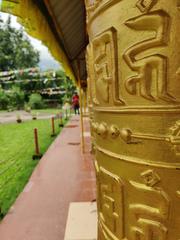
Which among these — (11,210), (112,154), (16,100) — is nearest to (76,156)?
(11,210)

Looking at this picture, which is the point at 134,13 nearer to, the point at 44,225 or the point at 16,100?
the point at 44,225

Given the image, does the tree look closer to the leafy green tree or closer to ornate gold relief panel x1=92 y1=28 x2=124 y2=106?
the leafy green tree

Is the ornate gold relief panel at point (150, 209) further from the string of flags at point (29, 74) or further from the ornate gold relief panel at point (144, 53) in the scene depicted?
the string of flags at point (29, 74)

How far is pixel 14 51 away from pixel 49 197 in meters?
37.4

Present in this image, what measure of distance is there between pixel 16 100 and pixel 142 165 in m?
30.4

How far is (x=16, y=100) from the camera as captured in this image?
1179 inches

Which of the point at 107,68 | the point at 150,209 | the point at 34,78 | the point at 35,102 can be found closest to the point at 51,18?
the point at 107,68

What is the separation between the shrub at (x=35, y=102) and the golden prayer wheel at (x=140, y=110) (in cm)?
2906

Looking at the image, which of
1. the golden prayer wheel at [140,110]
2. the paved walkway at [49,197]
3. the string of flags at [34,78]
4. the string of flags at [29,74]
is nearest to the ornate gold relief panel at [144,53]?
the golden prayer wheel at [140,110]

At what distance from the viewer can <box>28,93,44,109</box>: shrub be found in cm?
2936

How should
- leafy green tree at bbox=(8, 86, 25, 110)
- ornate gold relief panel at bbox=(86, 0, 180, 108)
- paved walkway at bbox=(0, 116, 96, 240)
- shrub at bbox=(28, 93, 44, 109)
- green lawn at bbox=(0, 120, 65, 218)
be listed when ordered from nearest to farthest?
ornate gold relief panel at bbox=(86, 0, 180, 108), paved walkway at bbox=(0, 116, 96, 240), green lawn at bbox=(0, 120, 65, 218), shrub at bbox=(28, 93, 44, 109), leafy green tree at bbox=(8, 86, 25, 110)

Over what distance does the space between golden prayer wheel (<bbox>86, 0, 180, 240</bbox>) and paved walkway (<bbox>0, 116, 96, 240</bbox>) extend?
2353mm

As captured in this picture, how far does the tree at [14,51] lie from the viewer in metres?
36.9

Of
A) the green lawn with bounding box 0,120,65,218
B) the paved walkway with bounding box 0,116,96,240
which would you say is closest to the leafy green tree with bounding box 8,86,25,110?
the green lawn with bounding box 0,120,65,218
